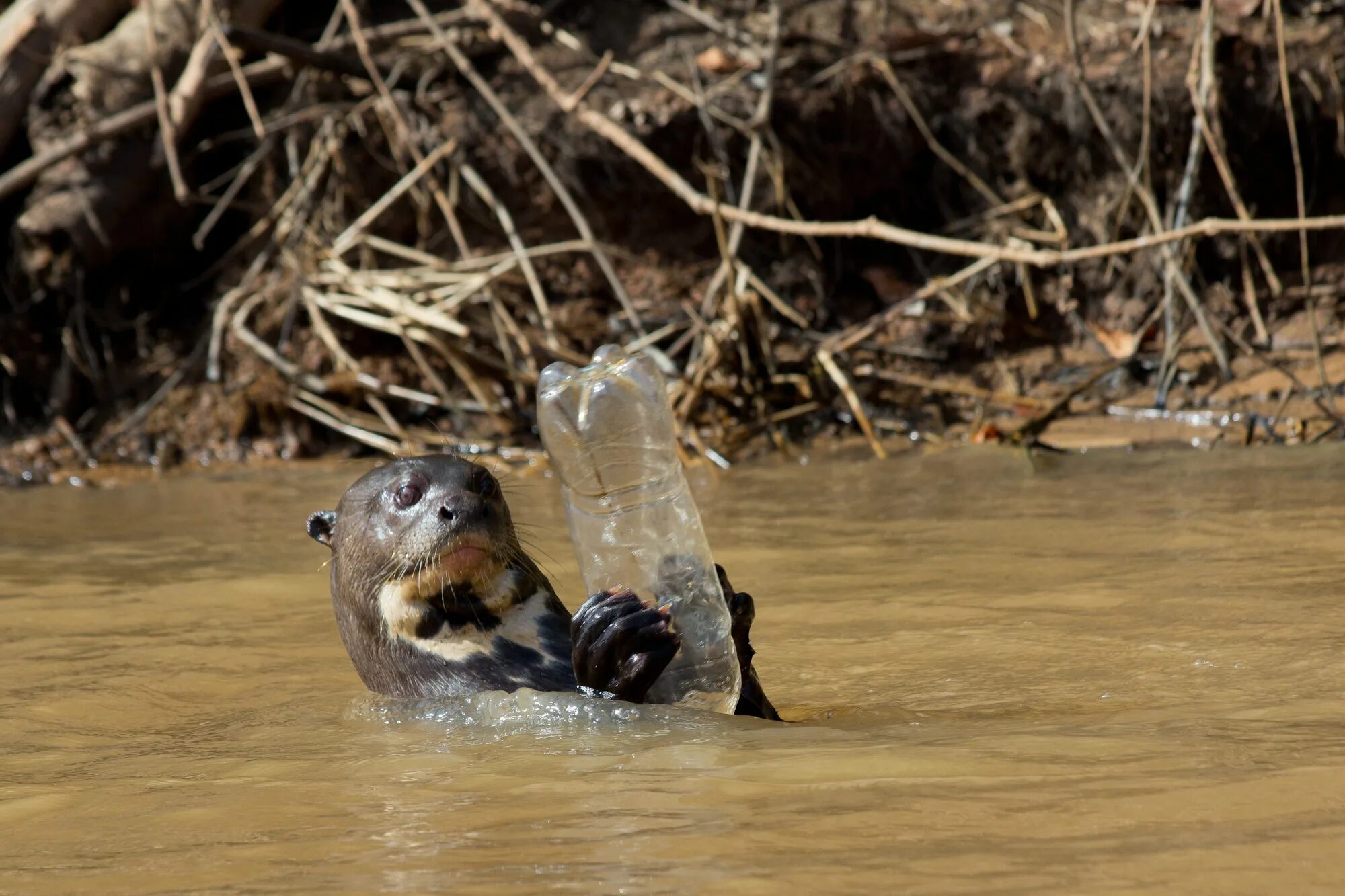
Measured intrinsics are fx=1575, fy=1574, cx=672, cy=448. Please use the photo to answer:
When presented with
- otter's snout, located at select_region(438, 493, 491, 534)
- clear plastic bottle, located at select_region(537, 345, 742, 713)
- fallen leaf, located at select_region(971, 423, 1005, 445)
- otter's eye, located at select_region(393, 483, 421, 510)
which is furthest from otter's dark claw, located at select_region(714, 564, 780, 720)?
fallen leaf, located at select_region(971, 423, 1005, 445)

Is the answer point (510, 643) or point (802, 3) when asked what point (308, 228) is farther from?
point (510, 643)

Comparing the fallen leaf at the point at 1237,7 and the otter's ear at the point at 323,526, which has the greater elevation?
the fallen leaf at the point at 1237,7

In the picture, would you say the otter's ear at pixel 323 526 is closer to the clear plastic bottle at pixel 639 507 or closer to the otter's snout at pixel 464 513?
the otter's snout at pixel 464 513

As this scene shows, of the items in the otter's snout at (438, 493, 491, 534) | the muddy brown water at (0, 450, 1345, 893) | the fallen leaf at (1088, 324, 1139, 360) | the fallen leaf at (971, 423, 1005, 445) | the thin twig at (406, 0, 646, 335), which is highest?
the thin twig at (406, 0, 646, 335)

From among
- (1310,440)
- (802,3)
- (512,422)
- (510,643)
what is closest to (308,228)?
(512,422)

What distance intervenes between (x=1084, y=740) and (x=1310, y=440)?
3422 mm

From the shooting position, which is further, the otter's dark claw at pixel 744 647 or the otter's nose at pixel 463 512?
the otter's nose at pixel 463 512

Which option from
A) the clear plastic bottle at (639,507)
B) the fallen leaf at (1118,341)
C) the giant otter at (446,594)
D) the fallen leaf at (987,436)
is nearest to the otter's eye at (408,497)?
the giant otter at (446,594)

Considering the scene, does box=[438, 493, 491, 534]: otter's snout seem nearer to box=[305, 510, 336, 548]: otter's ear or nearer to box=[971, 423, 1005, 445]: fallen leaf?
box=[305, 510, 336, 548]: otter's ear

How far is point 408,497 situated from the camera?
2.59m

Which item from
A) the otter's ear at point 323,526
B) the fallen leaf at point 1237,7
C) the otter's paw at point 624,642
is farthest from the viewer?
the fallen leaf at point 1237,7

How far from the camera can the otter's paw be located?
2.14m

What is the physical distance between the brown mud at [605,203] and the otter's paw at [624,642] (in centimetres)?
380

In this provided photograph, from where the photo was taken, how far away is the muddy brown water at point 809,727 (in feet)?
4.87
